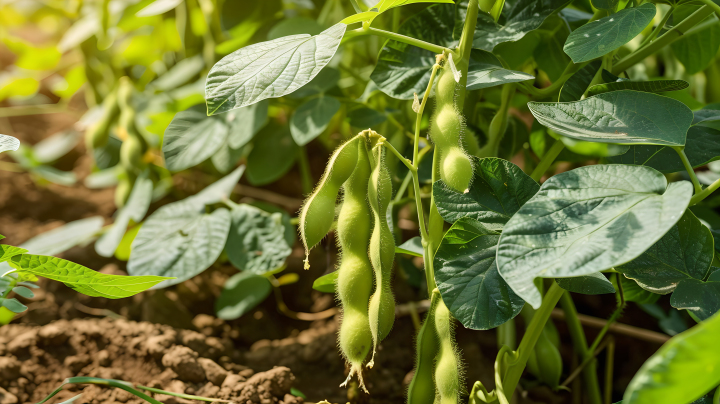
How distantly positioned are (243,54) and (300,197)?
96 centimetres

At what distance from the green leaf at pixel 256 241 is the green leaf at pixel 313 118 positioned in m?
0.18

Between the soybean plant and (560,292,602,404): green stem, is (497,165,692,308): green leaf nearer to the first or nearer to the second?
the soybean plant

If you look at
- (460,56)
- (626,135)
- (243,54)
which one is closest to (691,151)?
(626,135)

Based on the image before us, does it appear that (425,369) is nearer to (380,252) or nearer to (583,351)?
(380,252)

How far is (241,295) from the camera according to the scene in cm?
111

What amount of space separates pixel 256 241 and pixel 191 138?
0.27 meters

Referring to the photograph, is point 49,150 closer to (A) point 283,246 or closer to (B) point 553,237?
(A) point 283,246

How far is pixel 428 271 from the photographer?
681 mm

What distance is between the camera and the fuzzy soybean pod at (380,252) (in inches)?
24.9

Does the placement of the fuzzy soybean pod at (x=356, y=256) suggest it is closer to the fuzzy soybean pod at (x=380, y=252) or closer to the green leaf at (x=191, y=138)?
the fuzzy soybean pod at (x=380, y=252)

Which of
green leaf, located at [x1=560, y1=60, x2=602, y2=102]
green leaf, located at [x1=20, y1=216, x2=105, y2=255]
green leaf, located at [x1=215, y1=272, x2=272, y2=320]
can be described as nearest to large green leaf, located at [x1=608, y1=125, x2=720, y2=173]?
green leaf, located at [x1=560, y1=60, x2=602, y2=102]

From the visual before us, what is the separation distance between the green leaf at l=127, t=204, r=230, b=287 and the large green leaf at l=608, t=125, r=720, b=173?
70cm

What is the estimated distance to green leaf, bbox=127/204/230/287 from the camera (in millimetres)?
896

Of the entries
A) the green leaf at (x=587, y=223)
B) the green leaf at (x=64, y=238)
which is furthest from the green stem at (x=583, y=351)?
the green leaf at (x=64, y=238)
